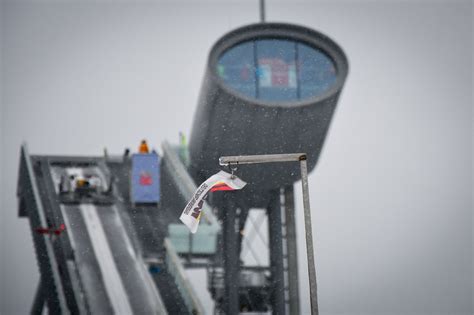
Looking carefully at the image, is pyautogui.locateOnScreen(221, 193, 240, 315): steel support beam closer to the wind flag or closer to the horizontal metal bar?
the wind flag

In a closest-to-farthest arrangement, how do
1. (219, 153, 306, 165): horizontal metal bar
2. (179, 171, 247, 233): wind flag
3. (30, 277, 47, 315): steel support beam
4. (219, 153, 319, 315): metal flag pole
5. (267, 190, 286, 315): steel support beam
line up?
(219, 153, 319, 315): metal flag pole → (219, 153, 306, 165): horizontal metal bar → (179, 171, 247, 233): wind flag → (267, 190, 286, 315): steel support beam → (30, 277, 47, 315): steel support beam

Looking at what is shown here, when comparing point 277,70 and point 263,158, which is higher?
point 277,70

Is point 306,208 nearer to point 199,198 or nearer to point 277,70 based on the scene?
point 199,198

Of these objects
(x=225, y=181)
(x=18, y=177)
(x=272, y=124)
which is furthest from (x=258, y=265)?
(x=225, y=181)

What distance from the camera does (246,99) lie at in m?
25.3

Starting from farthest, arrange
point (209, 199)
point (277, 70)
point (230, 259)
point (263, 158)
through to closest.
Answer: point (209, 199) < point (230, 259) < point (277, 70) < point (263, 158)

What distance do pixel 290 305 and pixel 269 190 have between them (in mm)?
4874

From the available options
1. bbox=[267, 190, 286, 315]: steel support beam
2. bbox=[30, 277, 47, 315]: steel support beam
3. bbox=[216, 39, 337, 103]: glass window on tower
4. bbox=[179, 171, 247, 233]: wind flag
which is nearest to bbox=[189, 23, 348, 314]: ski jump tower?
bbox=[216, 39, 337, 103]: glass window on tower

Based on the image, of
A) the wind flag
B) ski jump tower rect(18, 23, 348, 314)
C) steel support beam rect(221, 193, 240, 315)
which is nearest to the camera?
the wind flag

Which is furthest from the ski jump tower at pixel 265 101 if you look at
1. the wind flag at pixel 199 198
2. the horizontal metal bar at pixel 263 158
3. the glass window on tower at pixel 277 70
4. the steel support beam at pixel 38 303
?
the horizontal metal bar at pixel 263 158

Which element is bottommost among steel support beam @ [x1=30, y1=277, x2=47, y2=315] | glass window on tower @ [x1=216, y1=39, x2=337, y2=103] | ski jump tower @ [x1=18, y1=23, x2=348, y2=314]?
steel support beam @ [x1=30, y1=277, x2=47, y2=315]

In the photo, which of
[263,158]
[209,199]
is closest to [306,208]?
[263,158]

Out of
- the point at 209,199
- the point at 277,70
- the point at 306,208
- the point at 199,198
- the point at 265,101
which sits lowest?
the point at 209,199

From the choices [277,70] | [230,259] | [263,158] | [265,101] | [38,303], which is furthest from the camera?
[38,303]
